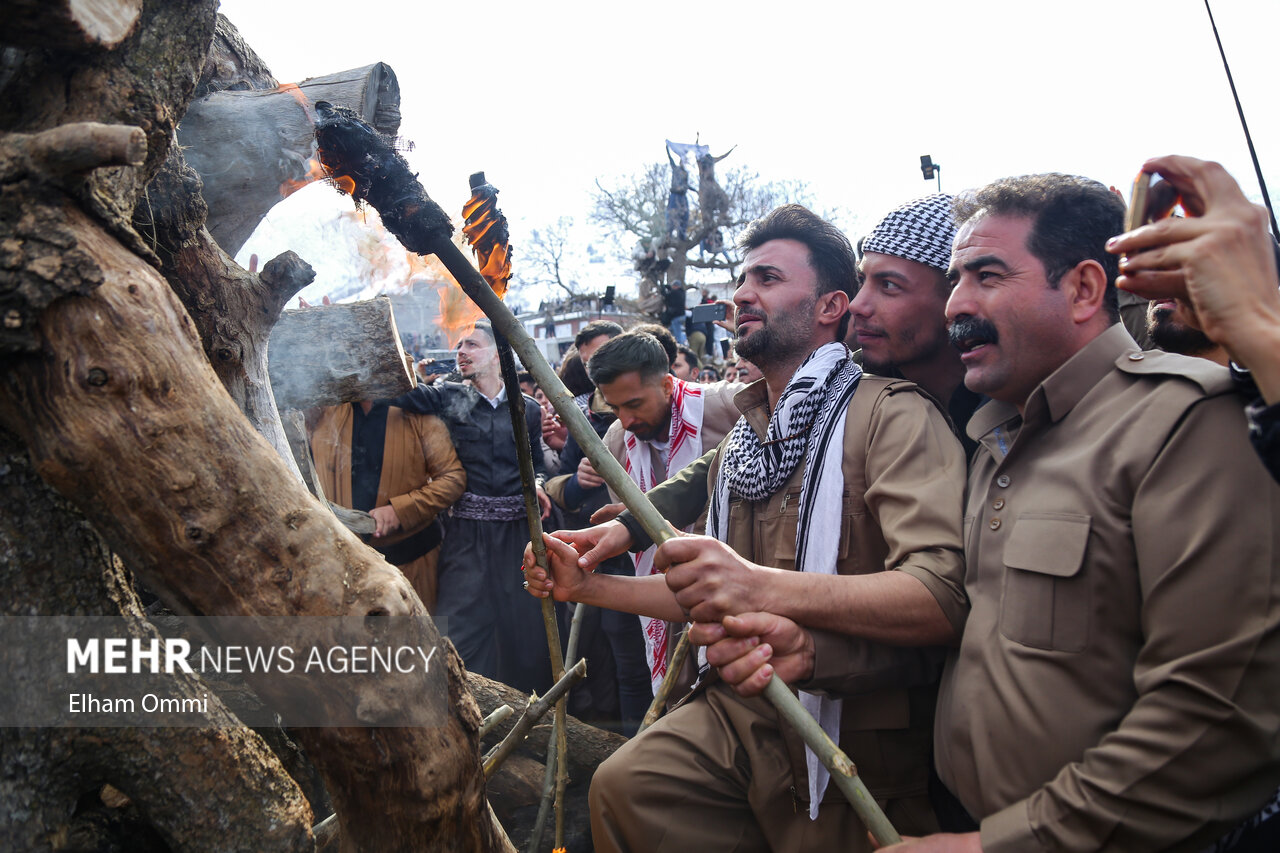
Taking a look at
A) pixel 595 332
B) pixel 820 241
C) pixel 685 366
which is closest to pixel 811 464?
pixel 820 241

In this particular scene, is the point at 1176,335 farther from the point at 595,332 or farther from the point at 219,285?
the point at 595,332

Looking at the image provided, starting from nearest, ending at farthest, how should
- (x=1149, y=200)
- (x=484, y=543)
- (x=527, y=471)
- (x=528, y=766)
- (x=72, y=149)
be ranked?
(x=72, y=149) < (x=1149, y=200) < (x=527, y=471) < (x=528, y=766) < (x=484, y=543)

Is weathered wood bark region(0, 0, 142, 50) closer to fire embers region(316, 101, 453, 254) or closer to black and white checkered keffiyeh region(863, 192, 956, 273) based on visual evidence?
fire embers region(316, 101, 453, 254)

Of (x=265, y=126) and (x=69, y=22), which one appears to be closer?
(x=69, y=22)

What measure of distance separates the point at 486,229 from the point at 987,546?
1.59 metres

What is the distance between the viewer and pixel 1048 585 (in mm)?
1651

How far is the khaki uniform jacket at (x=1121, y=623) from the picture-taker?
4.63 ft

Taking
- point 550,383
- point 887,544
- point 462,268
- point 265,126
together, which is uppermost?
point 265,126

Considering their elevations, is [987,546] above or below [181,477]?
below

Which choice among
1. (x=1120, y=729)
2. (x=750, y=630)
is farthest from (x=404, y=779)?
(x=1120, y=729)

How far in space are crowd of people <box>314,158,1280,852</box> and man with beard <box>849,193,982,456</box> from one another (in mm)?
10

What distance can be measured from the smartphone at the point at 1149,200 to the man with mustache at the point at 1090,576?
33 cm

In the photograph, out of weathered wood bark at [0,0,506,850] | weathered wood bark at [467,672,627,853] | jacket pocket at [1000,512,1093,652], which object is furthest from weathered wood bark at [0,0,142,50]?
weathered wood bark at [467,672,627,853]

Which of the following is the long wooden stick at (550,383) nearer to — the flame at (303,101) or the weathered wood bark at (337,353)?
the flame at (303,101)
